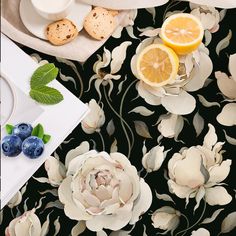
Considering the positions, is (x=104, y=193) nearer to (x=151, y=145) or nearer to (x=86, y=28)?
(x=151, y=145)

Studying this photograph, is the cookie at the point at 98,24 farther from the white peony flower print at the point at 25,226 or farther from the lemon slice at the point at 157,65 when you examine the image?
the white peony flower print at the point at 25,226

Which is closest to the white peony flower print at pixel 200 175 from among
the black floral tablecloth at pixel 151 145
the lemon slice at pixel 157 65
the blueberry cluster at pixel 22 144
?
the black floral tablecloth at pixel 151 145

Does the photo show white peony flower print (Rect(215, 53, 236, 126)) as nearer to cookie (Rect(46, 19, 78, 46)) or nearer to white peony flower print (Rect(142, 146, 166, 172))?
white peony flower print (Rect(142, 146, 166, 172))

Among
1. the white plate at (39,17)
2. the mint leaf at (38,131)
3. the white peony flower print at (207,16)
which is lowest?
the white peony flower print at (207,16)

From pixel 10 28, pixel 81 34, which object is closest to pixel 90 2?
pixel 81 34

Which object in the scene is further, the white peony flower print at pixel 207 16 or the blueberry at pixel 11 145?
the white peony flower print at pixel 207 16

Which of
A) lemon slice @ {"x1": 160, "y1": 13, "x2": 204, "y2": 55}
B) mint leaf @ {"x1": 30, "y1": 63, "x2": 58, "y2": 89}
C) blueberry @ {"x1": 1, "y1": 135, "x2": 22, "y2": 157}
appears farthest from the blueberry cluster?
lemon slice @ {"x1": 160, "y1": 13, "x2": 204, "y2": 55}

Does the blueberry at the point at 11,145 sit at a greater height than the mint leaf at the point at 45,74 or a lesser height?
lesser
